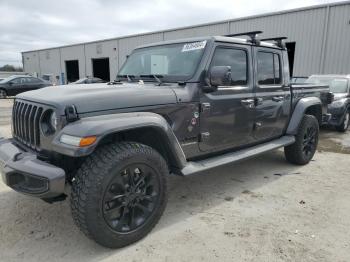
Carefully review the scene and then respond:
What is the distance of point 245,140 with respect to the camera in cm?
416

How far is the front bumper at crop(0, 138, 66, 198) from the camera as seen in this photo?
2.42 m

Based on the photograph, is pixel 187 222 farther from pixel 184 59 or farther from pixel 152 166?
pixel 184 59

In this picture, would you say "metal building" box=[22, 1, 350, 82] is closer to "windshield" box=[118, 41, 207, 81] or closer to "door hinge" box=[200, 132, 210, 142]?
"windshield" box=[118, 41, 207, 81]

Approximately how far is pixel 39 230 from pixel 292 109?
155 inches

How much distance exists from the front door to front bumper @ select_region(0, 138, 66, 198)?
5.43ft

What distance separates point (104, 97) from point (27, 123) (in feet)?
2.88

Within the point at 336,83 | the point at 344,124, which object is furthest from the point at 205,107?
the point at 336,83

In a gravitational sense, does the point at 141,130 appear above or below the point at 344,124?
above

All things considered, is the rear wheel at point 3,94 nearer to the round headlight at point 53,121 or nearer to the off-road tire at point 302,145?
the off-road tire at point 302,145

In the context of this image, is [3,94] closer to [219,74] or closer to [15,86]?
[15,86]

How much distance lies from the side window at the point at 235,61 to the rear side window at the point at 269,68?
1.10 ft

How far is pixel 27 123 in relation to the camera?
9.91 feet

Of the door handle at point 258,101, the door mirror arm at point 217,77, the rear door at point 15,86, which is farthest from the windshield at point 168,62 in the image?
the rear door at point 15,86

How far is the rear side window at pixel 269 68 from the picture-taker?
4297 millimetres
